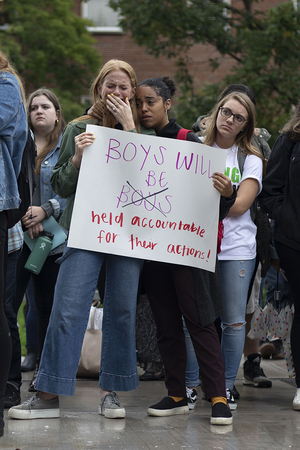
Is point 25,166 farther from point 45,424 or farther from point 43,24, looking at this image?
point 43,24

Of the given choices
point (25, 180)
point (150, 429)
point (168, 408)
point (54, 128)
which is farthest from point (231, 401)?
point (54, 128)

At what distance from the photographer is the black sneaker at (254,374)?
464 cm

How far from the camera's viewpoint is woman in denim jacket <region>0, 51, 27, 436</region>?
294 centimetres

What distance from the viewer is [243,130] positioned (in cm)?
409

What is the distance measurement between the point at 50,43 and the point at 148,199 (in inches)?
645

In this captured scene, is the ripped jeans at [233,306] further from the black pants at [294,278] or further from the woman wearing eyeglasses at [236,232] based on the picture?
the black pants at [294,278]

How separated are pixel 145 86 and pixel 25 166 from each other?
2.64 ft

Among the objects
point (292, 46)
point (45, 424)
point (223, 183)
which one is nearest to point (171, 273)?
point (223, 183)

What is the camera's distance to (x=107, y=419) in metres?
→ 3.43

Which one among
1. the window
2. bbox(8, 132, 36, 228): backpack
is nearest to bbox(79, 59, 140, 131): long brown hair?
bbox(8, 132, 36, 228): backpack

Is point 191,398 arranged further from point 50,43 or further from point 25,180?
point 50,43

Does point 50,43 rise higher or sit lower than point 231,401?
higher

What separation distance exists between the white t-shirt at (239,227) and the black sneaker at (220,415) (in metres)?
0.92

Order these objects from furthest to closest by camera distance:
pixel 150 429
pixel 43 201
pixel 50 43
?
pixel 50 43 → pixel 43 201 → pixel 150 429
